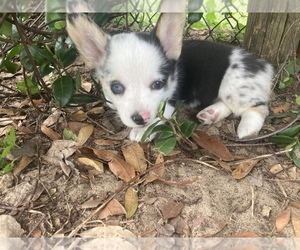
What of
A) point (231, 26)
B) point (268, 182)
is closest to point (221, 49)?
point (231, 26)

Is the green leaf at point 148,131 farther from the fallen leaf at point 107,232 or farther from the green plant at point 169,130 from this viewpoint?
the fallen leaf at point 107,232

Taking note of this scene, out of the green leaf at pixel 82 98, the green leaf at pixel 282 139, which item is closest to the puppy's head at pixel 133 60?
the green leaf at pixel 82 98

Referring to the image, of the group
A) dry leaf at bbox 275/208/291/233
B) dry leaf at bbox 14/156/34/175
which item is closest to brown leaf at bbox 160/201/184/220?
dry leaf at bbox 275/208/291/233

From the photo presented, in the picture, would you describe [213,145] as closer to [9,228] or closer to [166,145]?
[166,145]

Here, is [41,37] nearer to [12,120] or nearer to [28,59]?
[28,59]

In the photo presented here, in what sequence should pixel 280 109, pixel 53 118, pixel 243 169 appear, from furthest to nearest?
pixel 280 109, pixel 53 118, pixel 243 169

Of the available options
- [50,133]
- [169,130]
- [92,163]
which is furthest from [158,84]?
[50,133]

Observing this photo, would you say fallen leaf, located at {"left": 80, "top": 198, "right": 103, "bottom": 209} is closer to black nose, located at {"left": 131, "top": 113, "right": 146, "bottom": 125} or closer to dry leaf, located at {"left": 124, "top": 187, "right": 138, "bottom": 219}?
dry leaf, located at {"left": 124, "top": 187, "right": 138, "bottom": 219}
